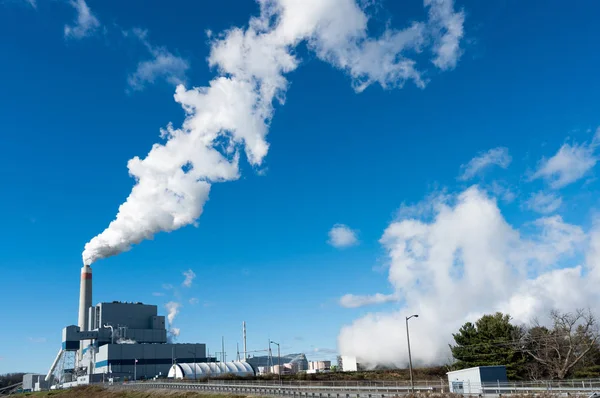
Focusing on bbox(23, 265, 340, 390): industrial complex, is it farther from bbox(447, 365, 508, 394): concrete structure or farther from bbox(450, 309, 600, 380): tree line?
bbox(447, 365, 508, 394): concrete structure

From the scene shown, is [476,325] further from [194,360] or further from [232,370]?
[194,360]

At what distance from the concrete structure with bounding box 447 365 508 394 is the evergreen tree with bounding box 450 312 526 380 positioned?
31160 mm

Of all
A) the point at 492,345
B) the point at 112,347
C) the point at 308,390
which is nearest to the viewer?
the point at 308,390

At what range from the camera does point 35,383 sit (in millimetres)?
154625

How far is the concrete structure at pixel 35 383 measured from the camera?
149625mm

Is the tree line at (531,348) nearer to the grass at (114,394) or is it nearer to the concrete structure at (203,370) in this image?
the grass at (114,394)

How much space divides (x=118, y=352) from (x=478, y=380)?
11793 cm

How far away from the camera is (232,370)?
14175 centimetres

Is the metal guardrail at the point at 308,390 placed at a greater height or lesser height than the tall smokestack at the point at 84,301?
Result: lesser

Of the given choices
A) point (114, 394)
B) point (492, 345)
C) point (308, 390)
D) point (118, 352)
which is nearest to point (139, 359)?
point (118, 352)

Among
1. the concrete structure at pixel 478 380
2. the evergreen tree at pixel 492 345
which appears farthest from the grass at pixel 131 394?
the evergreen tree at pixel 492 345

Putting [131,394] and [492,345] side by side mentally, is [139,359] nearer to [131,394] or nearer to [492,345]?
[131,394]

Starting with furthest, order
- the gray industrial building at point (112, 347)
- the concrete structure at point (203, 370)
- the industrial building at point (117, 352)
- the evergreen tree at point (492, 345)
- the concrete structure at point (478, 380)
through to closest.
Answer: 1. the gray industrial building at point (112, 347)
2. the industrial building at point (117, 352)
3. the concrete structure at point (203, 370)
4. the evergreen tree at point (492, 345)
5. the concrete structure at point (478, 380)

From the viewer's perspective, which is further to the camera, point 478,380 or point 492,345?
point 492,345
